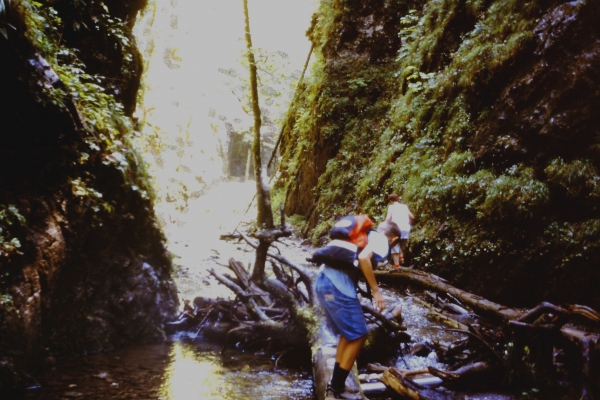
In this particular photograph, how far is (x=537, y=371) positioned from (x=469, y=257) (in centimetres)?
442

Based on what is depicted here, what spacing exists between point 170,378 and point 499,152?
831 cm

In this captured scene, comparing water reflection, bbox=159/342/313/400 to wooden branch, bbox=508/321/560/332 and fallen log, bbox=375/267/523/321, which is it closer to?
wooden branch, bbox=508/321/560/332

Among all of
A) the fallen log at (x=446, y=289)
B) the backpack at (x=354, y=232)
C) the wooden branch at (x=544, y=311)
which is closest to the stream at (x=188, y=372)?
the fallen log at (x=446, y=289)

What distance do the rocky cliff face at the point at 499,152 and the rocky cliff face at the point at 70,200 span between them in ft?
22.4

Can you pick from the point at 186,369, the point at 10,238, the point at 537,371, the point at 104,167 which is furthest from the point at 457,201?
the point at 10,238

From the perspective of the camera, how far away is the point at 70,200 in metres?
5.70

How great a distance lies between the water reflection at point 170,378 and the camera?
194 inches

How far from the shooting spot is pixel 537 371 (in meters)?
4.24

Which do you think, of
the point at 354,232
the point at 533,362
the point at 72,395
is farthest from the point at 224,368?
the point at 533,362

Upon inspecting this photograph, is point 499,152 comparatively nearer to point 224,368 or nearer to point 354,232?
point 354,232

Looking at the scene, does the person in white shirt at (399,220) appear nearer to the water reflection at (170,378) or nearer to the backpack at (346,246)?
the water reflection at (170,378)

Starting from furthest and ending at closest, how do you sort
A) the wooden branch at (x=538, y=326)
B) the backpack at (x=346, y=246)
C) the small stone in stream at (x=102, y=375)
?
the small stone in stream at (x=102, y=375)
the wooden branch at (x=538, y=326)
the backpack at (x=346, y=246)

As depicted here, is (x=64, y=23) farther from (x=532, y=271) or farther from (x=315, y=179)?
(x=315, y=179)

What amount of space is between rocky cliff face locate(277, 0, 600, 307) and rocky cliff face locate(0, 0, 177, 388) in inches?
269
